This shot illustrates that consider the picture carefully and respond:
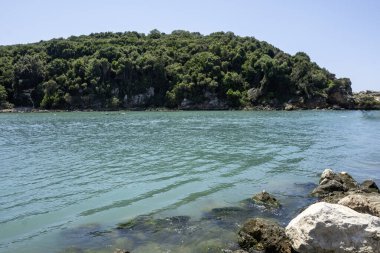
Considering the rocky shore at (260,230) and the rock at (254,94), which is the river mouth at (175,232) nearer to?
the rocky shore at (260,230)

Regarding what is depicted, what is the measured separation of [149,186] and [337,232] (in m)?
13.1

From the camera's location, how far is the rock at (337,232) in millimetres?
12070

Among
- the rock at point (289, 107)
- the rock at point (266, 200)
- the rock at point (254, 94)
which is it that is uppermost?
the rock at point (254, 94)

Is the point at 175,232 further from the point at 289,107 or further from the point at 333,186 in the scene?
the point at 289,107

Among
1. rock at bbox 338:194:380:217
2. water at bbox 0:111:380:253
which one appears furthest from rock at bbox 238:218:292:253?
rock at bbox 338:194:380:217

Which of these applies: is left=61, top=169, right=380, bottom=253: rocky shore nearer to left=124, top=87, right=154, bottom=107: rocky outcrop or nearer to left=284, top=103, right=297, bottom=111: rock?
left=284, top=103, right=297, bottom=111: rock

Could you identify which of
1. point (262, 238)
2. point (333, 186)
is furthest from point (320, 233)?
point (333, 186)

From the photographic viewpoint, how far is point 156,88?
496 feet

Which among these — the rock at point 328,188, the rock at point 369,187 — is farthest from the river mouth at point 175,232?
the rock at point 369,187

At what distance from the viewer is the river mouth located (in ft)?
46.8

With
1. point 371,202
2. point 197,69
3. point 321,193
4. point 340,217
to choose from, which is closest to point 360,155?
point 321,193

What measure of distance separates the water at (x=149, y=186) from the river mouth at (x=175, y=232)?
0.04m

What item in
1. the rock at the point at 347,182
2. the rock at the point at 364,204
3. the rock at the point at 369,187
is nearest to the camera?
the rock at the point at 364,204

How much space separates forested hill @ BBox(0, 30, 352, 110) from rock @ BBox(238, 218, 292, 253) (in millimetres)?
119620
